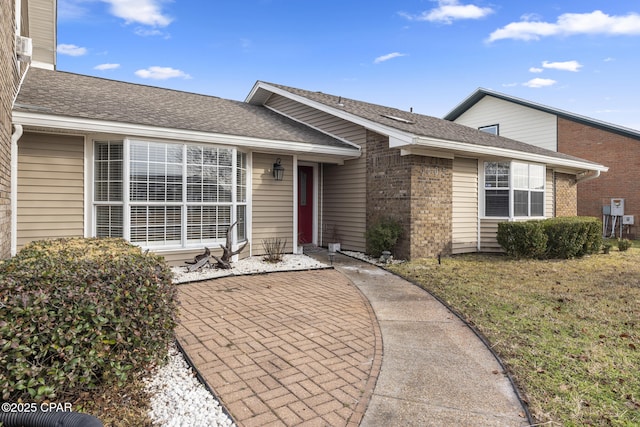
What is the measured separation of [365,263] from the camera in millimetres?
8859

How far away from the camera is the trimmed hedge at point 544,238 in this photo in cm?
936

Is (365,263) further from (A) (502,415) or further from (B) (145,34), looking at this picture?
(B) (145,34)

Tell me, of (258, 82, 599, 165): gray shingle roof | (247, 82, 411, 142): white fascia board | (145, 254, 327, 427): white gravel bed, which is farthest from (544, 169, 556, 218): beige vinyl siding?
(145, 254, 327, 427): white gravel bed

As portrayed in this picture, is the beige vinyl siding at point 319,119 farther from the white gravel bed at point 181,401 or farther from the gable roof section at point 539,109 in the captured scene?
the gable roof section at point 539,109

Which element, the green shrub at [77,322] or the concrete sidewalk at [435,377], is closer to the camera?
the green shrub at [77,322]

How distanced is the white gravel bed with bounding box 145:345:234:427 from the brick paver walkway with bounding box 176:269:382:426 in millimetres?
99

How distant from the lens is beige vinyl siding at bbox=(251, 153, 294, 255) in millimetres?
9164

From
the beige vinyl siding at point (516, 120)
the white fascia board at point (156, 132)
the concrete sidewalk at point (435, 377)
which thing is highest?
the beige vinyl siding at point (516, 120)

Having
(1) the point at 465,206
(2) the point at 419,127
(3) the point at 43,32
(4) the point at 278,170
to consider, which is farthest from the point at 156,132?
(1) the point at 465,206

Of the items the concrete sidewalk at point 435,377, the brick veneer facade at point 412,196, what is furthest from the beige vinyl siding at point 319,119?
the concrete sidewalk at point 435,377

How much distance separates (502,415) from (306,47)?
49.9ft

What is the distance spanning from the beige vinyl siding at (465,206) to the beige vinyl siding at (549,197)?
3.12 meters

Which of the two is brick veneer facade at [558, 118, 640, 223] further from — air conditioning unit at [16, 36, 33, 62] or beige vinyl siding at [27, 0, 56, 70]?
beige vinyl siding at [27, 0, 56, 70]

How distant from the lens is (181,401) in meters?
2.83
